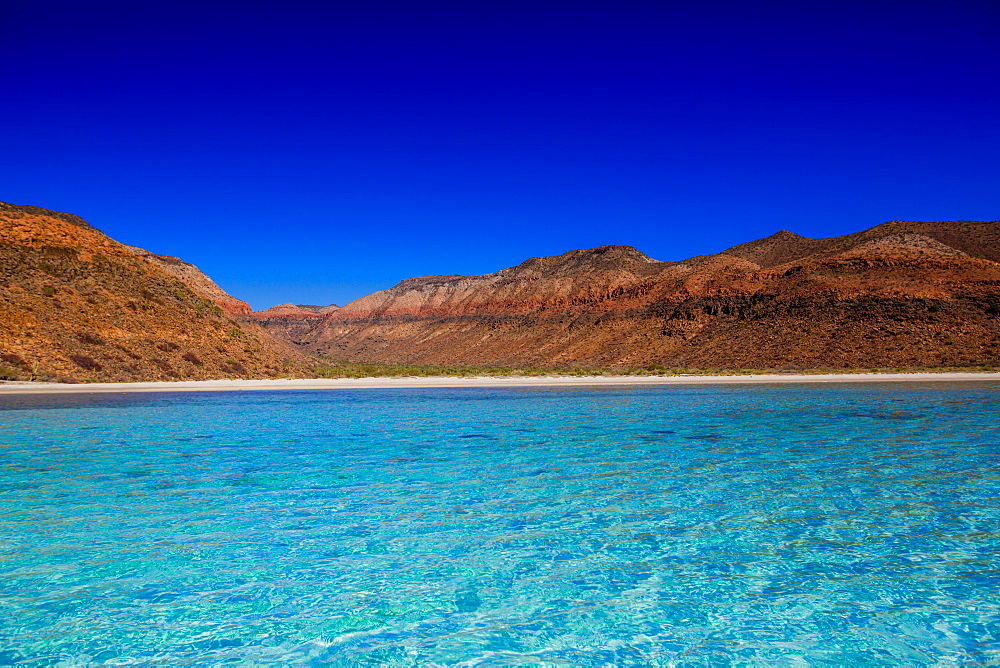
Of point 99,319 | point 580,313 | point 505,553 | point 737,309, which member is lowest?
point 505,553

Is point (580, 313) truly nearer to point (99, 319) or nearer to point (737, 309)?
point (737, 309)

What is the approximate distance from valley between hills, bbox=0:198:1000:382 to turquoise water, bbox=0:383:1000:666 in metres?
33.6

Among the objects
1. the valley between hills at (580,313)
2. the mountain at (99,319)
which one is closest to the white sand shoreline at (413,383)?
the mountain at (99,319)

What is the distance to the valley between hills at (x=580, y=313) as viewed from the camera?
43812 millimetres

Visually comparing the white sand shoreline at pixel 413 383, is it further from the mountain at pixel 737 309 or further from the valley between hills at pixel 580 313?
the mountain at pixel 737 309

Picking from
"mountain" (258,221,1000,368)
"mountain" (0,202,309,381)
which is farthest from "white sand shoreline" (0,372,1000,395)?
"mountain" (258,221,1000,368)

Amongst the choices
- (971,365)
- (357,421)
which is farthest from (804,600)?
(971,365)

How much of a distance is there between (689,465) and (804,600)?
21.2ft

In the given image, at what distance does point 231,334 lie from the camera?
53.5 metres

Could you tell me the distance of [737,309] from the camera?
82125 millimetres

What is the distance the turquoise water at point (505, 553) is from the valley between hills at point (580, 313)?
33603 millimetres

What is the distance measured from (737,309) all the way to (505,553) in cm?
8086

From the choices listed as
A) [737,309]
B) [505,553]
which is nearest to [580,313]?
[737,309]

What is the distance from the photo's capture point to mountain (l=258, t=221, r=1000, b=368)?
2506 inches
